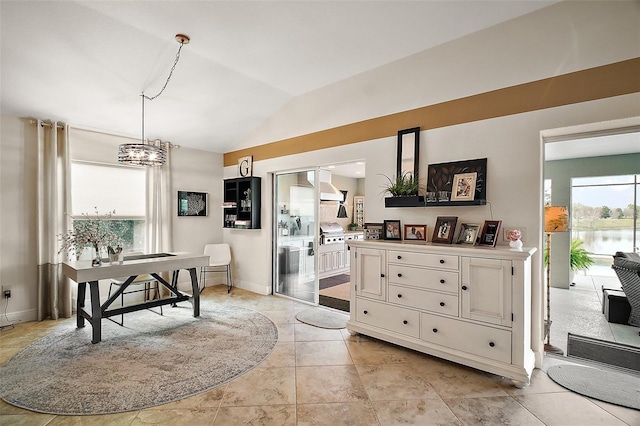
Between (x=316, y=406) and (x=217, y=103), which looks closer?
(x=316, y=406)

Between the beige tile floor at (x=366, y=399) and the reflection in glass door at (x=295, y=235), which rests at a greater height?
the reflection in glass door at (x=295, y=235)

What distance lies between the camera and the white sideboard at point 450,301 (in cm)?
257

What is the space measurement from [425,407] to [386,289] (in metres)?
1.19

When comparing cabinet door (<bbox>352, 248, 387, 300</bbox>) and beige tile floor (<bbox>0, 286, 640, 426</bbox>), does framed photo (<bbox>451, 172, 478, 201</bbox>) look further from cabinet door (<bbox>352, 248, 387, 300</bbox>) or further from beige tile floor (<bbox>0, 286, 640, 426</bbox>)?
beige tile floor (<bbox>0, 286, 640, 426</bbox>)

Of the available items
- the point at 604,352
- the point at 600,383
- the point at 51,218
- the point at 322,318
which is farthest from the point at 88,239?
the point at 604,352

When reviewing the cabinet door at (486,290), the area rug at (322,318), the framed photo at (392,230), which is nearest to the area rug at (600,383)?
the cabinet door at (486,290)

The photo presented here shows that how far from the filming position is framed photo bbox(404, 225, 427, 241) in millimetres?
3391

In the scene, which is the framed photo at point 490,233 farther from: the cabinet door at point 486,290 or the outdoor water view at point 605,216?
the outdoor water view at point 605,216

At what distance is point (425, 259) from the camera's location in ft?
9.93

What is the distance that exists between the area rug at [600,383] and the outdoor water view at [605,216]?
88 cm

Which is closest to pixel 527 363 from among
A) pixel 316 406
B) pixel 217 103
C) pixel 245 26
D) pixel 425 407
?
pixel 425 407

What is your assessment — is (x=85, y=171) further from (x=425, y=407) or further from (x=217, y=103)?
(x=425, y=407)

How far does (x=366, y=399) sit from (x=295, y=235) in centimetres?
302

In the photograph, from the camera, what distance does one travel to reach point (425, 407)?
7.46 ft
